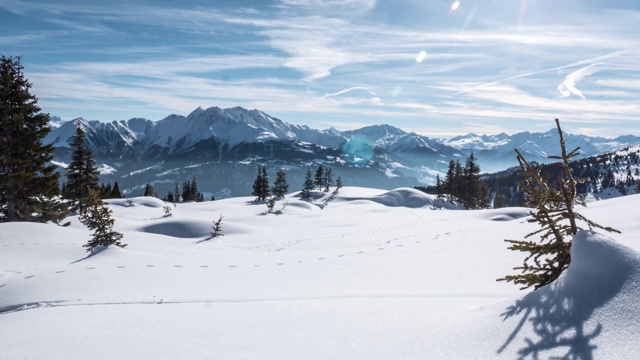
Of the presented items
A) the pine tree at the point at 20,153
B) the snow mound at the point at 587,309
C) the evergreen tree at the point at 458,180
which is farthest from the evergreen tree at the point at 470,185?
the snow mound at the point at 587,309

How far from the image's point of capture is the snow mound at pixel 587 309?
9.22 feet

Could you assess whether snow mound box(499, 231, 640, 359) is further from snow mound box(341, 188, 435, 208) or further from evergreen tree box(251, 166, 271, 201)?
evergreen tree box(251, 166, 271, 201)

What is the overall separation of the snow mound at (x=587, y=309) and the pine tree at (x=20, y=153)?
90.8 ft

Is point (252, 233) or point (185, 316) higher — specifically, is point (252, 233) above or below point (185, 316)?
below

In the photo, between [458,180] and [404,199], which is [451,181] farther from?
[404,199]

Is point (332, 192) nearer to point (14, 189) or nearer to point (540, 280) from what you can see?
point (14, 189)

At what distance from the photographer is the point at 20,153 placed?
74.6 ft

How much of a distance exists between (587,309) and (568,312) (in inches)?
5.9

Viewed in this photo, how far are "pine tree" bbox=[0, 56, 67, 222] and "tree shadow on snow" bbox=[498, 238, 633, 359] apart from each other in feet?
90.6

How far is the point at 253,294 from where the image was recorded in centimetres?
675

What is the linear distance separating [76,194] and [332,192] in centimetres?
5692

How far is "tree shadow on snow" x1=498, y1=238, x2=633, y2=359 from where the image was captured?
2.89 meters

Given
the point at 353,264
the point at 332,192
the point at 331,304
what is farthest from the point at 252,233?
the point at 332,192

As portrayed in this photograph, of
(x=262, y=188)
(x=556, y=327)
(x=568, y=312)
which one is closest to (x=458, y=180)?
(x=262, y=188)
